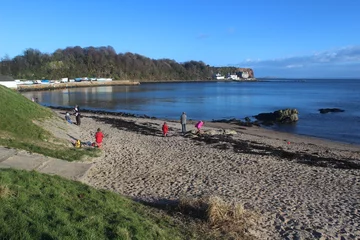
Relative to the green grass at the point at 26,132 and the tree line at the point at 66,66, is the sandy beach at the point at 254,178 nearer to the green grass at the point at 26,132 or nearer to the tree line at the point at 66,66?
the green grass at the point at 26,132

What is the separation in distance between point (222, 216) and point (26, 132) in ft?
39.2

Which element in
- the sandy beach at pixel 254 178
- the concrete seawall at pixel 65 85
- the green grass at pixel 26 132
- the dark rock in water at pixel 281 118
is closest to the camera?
the sandy beach at pixel 254 178

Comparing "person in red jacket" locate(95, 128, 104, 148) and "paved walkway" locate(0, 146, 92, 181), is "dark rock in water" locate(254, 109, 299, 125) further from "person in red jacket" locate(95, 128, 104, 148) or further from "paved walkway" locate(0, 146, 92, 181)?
"paved walkway" locate(0, 146, 92, 181)

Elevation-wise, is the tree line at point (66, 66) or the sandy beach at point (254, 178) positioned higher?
the tree line at point (66, 66)

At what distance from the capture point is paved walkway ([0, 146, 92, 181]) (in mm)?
10655

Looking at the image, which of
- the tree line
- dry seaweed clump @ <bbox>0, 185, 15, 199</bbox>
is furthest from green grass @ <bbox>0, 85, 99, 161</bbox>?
the tree line

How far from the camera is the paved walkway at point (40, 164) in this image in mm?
10655

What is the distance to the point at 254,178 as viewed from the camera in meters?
13.3

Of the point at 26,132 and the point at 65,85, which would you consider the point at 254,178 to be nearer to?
the point at 26,132

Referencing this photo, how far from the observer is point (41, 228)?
5469mm

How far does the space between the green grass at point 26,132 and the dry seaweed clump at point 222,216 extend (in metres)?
6.69

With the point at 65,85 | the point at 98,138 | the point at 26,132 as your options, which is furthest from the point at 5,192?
the point at 65,85

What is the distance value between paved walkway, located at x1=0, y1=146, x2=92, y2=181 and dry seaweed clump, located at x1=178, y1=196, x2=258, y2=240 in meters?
4.17

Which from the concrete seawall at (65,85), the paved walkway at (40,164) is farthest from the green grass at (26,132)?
the concrete seawall at (65,85)
